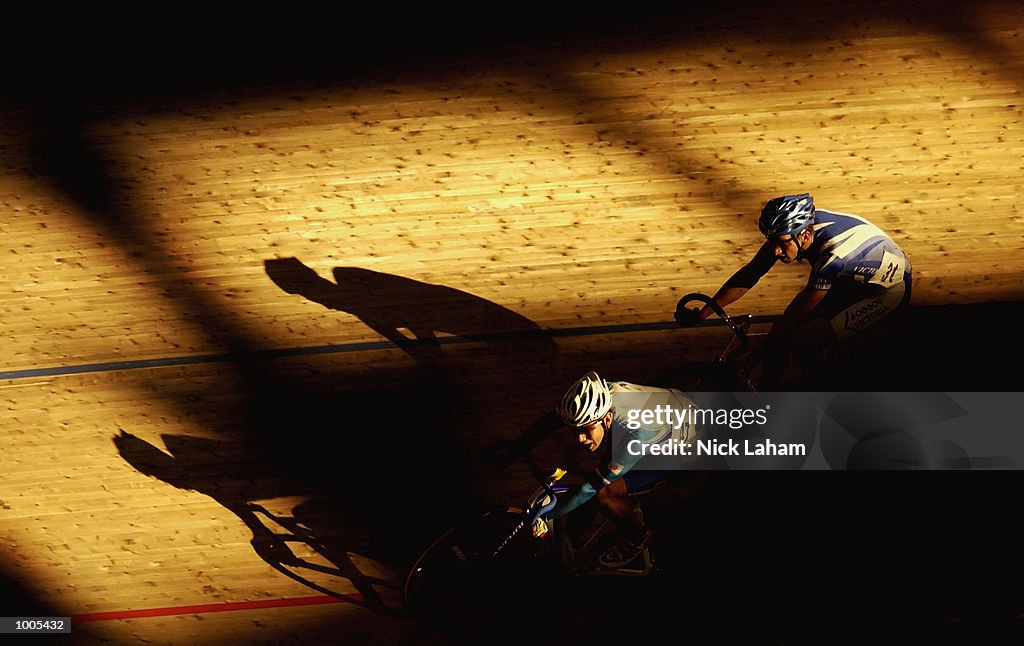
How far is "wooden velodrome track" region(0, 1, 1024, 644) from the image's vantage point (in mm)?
3965

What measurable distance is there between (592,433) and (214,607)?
8.60 ft

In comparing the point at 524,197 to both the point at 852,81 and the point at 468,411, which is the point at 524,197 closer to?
the point at 468,411

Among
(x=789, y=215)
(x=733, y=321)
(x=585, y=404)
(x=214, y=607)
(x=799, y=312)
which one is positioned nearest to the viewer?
(x=585, y=404)

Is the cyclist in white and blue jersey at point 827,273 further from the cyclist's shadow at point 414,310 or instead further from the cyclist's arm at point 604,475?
the cyclist's shadow at point 414,310

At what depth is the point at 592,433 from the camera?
114 inches

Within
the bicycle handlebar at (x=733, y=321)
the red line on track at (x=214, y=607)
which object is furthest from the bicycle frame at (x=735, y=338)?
the red line on track at (x=214, y=607)

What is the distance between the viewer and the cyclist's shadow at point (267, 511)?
13.1 ft

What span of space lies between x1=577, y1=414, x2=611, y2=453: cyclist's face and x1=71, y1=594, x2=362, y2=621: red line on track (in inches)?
75.6

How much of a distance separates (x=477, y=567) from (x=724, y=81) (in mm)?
3688

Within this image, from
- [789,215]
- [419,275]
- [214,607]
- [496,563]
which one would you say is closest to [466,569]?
[496,563]

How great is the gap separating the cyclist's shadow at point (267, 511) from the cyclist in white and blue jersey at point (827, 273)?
7.76ft

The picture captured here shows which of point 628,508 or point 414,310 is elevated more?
point 414,310

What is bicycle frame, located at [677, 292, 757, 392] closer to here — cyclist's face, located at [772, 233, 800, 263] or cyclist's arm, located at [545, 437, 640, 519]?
cyclist's face, located at [772, 233, 800, 263]

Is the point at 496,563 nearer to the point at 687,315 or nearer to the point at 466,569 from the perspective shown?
the point at 466,569
